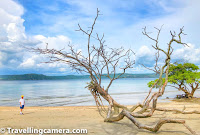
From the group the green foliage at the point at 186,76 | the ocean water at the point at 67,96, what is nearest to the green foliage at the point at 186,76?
the green foliage at the point at 186,76

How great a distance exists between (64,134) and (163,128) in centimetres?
399

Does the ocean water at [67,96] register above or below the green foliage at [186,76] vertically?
below

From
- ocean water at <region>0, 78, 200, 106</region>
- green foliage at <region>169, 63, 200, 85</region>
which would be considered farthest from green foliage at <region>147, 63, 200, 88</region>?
ocean water at <region>0, 78, 200, 106</region>

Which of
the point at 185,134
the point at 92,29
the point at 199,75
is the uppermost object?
the point at 92,29

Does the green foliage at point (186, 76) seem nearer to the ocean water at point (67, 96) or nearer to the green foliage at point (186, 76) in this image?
the green foliage at point (186, 76)

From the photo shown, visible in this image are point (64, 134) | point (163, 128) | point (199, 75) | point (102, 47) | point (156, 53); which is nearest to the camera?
point (64, 134)

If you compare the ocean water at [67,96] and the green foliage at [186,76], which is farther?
the ocean water at [67,96]

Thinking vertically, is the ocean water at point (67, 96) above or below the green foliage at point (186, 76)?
below

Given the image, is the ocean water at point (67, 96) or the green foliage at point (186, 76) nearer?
the green foliage at point (186, 76)

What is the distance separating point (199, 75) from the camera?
2331 cm

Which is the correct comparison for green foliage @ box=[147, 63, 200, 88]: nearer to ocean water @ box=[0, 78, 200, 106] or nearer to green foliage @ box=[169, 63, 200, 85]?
green foliage @ box=[169, 63, 200, 85]

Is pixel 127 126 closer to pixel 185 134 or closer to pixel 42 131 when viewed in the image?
pixel 185 134

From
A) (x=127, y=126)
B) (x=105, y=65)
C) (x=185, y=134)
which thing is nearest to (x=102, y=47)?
(x=105, y=65)

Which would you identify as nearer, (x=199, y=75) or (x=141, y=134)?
(x=141, y=134)
